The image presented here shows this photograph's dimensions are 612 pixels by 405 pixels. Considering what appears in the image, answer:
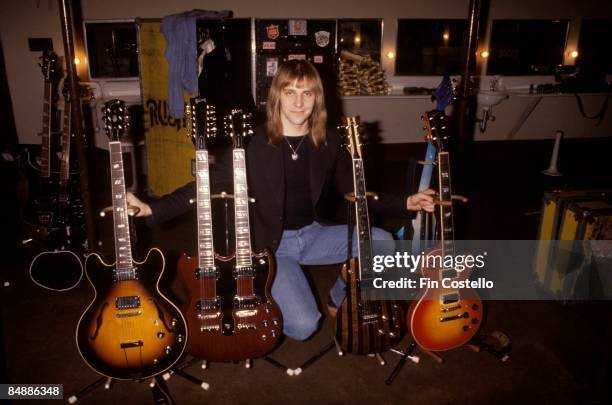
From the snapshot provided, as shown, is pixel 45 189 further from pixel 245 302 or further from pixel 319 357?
pixel 319 357

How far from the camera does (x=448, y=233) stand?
2.49m

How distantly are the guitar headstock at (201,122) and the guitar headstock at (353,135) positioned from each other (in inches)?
27.5

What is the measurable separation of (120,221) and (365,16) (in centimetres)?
593

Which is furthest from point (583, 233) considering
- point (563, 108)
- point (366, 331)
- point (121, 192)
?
point (563, 108)

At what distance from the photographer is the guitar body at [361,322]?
239cm

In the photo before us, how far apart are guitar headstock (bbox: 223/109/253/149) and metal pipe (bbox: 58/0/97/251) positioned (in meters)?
0.73

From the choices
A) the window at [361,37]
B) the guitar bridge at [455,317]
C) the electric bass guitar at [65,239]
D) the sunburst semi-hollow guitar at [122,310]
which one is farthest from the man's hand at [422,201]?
the window at [361,37]

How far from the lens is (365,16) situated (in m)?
7.03

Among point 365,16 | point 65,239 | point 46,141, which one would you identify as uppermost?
point 365,16

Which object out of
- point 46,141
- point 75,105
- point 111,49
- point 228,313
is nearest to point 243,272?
point 228,313

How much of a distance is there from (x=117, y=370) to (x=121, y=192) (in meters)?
0.88

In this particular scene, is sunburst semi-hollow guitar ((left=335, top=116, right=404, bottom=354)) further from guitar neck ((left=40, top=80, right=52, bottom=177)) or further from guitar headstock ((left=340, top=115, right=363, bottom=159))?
guitar neck ((left=40, top=80, right=52, bottom=177))

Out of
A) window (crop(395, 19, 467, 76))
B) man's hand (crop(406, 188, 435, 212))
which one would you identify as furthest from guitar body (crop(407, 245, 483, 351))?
window (crop(395, 19, 467, 76))

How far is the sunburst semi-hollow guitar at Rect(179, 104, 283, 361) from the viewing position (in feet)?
7.53
